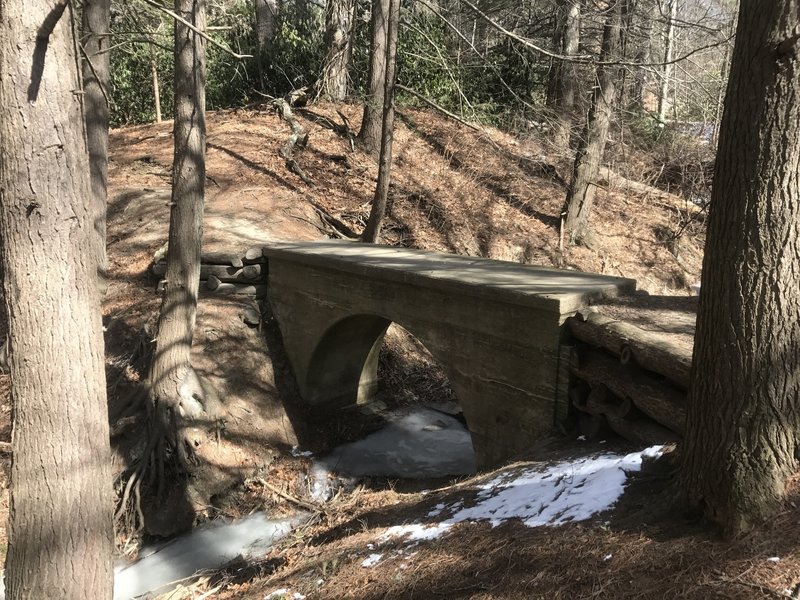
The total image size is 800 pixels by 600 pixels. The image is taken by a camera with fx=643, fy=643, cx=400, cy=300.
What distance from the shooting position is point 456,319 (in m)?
7.25

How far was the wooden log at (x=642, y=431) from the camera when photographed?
4910mm

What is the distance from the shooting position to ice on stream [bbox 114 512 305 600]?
270 inches

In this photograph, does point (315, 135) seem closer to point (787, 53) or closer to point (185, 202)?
point (185, 202)

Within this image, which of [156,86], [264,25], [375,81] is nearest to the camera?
[375,81]

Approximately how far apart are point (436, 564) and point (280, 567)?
7.45 ft

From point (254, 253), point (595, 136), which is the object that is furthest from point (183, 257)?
point (595, 136)

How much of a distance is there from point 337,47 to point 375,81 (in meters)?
2.57

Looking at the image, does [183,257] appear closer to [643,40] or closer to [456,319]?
[456,319]

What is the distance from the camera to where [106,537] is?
3951 millimetres

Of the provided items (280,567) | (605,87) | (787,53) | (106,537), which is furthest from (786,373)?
(605,87)

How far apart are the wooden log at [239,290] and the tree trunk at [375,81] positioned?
5.09m

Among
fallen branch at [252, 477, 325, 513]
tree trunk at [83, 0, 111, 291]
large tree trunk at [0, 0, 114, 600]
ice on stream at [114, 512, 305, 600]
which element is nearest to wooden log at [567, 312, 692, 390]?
fallen branch at [252, 477, 325, 513]

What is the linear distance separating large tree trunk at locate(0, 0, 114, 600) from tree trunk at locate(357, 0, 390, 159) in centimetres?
985

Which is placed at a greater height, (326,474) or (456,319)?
(456,319)
